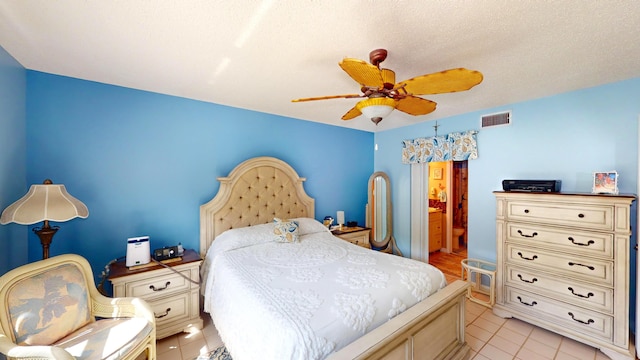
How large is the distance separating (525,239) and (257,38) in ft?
10.3

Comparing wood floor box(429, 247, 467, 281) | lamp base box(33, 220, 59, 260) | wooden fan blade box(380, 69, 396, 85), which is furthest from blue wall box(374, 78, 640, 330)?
lamp base box(33, 220, 59, 260)

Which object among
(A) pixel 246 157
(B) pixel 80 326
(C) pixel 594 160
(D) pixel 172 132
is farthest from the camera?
(A) pixel 246 157

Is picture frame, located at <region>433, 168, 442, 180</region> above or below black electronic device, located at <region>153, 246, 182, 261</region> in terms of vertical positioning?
above

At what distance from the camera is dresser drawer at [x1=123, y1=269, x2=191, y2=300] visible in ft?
6.83

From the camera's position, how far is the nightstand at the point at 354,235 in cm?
358

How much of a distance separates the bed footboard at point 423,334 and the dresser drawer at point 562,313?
1.06 metres

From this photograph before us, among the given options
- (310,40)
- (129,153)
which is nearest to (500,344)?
(310,40)

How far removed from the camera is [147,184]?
8.32 ft

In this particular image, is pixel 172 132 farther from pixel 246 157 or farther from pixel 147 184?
pixel 246 157

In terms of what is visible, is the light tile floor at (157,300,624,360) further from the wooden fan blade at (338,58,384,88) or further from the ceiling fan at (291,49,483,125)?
the wooden fan blade at (338,58,384,88)

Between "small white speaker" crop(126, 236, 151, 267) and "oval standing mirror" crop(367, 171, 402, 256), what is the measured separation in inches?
130

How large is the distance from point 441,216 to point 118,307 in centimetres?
522

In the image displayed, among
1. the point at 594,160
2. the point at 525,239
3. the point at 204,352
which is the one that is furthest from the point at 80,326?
the point at 594,160

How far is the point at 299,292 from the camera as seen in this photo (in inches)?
63.9
